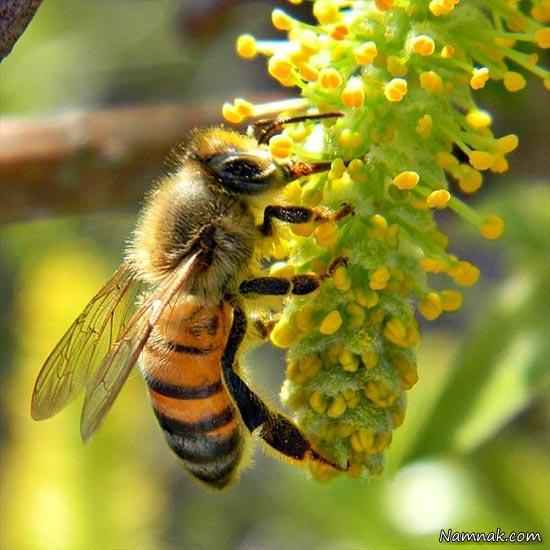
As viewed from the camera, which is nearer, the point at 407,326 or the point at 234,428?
the point at 407,326

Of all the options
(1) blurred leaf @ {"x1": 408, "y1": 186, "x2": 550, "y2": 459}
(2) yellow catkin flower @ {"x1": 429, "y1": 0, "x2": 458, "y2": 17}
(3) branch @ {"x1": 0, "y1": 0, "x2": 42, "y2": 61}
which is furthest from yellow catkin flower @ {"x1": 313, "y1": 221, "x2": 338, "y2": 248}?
(1) blurred leaf @ {"x1": 408, "y1": 186, "x2": 550, "y2": 459}

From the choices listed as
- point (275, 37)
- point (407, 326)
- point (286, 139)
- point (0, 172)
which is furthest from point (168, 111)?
point (407, 326)

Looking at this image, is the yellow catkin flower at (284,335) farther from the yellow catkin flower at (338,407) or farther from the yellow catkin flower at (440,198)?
the yellow catkin flower at (440,198)

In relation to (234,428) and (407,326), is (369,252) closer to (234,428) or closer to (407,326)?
(407,326)

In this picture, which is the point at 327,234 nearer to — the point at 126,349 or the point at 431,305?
the point at 431,305

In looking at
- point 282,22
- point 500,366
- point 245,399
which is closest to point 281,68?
point 282,22

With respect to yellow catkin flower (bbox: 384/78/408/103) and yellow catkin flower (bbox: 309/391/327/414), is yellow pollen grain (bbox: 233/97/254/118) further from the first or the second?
yellow catkin flower (bbox: 309/391/327/414)
